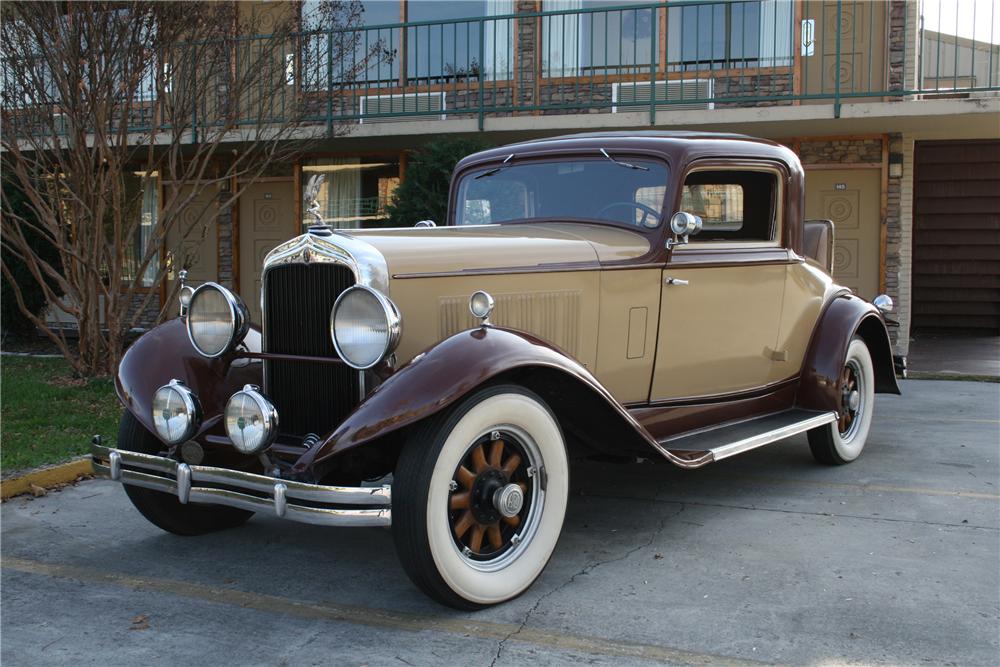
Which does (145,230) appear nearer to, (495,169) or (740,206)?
(495,169)

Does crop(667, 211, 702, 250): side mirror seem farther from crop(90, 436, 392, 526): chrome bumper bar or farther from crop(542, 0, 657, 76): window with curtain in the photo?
crop(542, 0, 657, 76): window with curtain

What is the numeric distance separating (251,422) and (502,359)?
0.95 metres

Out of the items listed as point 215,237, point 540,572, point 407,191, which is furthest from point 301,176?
point 540,572

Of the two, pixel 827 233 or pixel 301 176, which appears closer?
pixel 827 233

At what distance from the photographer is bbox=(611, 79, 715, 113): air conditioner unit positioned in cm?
1116

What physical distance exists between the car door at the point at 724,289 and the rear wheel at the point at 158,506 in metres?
2.22

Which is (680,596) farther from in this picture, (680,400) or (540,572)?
(680,400)

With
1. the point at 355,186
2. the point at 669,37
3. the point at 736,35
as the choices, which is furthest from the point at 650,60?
the point at 355,186

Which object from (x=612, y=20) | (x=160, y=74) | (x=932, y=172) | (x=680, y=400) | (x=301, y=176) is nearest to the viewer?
(x=680, y=400)

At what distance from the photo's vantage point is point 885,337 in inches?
242

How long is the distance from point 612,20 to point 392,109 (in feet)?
9.79

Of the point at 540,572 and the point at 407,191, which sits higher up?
the point at 407,191

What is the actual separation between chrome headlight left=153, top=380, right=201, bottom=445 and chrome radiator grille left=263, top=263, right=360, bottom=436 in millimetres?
393

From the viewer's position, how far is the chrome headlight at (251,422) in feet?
11.3
